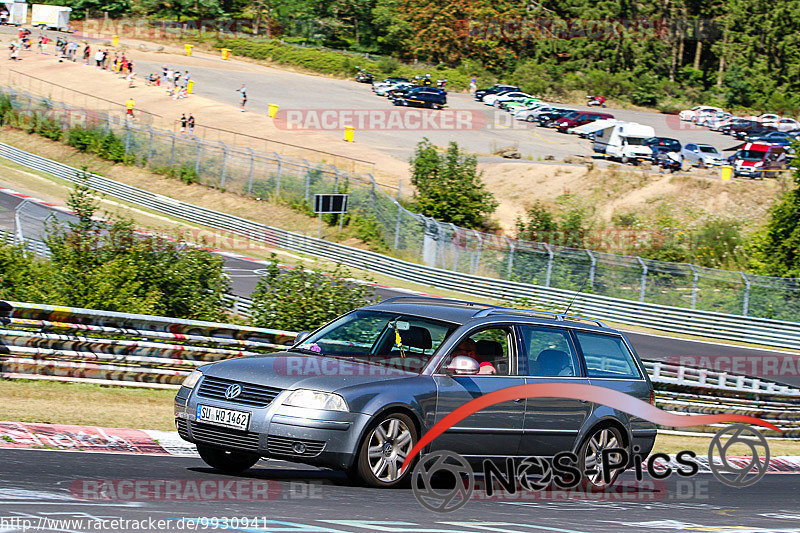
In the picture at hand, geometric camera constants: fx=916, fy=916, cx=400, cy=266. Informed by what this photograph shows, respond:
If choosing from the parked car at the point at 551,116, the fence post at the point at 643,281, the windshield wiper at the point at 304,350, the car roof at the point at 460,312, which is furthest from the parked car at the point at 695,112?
the windshield wiper at the point at 304,350

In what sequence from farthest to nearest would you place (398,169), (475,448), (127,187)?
(398,169) → (127,187) → (475,448)

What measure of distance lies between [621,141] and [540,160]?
5907 mm

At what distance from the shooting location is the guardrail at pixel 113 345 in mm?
12500

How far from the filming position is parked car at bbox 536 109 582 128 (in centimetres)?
7455

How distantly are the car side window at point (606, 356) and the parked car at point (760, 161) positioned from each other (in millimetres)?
53224

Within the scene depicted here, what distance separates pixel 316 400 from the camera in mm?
7234

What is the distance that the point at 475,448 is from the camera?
807 centimetres

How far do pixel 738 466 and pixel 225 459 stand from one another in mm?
8517

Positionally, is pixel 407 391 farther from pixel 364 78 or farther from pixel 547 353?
pixel 364 78

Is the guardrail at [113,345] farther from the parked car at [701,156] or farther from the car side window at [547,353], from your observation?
the parked car at [701,156]

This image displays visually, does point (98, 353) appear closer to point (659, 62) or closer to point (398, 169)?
point (398, 169)

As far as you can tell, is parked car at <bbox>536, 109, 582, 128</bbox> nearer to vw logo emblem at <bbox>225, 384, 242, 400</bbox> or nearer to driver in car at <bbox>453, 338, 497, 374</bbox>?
driver in car at <bbox>453, 338, 497, 374</bbox>

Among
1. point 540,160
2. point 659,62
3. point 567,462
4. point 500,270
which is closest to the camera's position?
point 567,462

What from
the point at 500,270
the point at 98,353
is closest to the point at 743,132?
the point at 500,270
